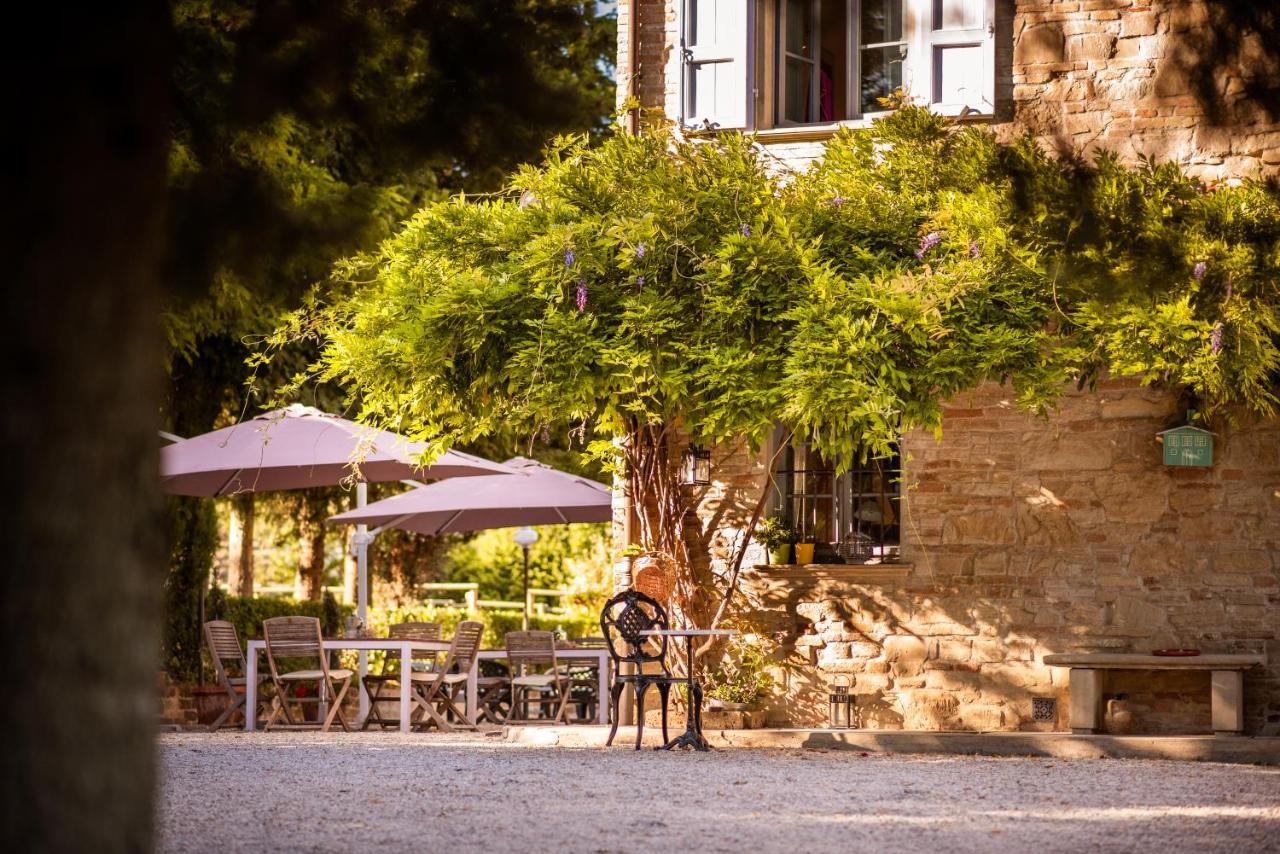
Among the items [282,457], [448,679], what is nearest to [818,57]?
[282,457]

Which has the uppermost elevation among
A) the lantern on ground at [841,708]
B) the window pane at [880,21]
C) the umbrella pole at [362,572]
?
the window pane at [880,21]

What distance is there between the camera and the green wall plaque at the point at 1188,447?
10.5 metres

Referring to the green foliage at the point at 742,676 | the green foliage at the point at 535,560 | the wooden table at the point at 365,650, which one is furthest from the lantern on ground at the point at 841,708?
the green foliage at the point at 535,560

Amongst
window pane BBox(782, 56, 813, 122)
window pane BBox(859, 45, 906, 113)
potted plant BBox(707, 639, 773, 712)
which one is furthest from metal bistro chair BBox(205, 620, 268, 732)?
window pane BBox(859, 45, 906, 113)

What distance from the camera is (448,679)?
12508mm

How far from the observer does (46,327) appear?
13.2 feet

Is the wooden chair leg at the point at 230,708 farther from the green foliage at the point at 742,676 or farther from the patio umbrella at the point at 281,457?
the green foliage at the point at 742,676

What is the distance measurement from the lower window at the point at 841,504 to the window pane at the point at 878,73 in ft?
7.81

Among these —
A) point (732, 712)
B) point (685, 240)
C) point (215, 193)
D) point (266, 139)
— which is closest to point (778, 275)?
point (685, 240)

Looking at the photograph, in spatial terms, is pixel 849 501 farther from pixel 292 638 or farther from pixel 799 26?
pixel 292 638

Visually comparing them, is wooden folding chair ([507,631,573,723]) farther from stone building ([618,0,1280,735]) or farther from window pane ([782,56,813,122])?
window pane ([782,56,813,122])

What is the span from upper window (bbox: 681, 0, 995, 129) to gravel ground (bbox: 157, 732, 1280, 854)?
4.35 metres

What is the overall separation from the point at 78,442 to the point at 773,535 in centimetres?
765

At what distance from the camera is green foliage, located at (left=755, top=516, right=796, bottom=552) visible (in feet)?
37.1
